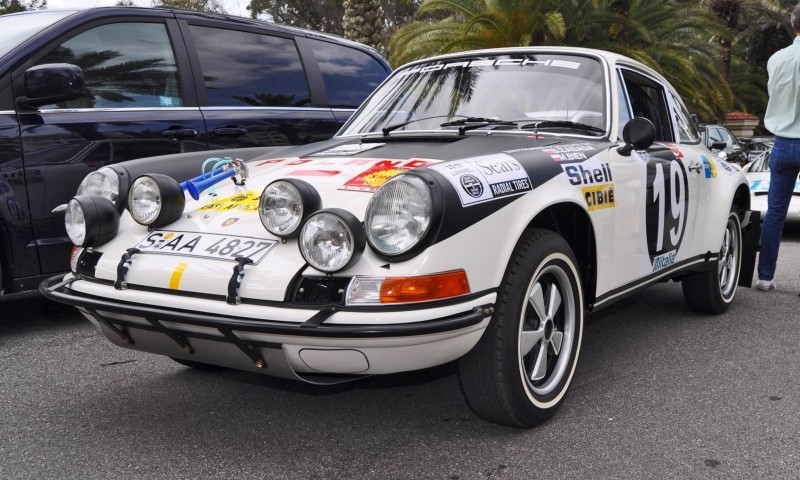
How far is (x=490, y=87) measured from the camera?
3.76 metres

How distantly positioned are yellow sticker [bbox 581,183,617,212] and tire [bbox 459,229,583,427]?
279 mm

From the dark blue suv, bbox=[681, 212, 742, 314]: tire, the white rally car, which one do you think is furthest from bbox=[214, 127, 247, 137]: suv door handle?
bbox=[681, 212, 742, 314]: tire

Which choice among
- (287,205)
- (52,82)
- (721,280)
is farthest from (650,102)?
(52,82)

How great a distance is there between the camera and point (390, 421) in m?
3.04

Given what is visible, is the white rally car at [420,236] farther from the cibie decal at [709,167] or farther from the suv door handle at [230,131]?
the suv door handle at [230,131]

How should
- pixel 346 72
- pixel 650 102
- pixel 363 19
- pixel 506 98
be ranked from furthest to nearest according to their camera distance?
pixel 363 19, pixel 346 72, pixel 650 102, pixel 506 98

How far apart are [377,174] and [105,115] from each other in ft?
7.48

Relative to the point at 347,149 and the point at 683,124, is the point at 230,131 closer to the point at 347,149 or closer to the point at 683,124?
the point at 347,149

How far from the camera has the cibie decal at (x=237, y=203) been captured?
2.90 metres

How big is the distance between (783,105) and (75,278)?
15.7 feet

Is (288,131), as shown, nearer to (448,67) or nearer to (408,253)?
(448,67)

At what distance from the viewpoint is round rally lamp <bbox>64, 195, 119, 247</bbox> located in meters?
2.88

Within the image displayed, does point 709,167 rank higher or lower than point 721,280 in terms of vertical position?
higher

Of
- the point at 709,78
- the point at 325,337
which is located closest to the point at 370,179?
the point at 325,337
